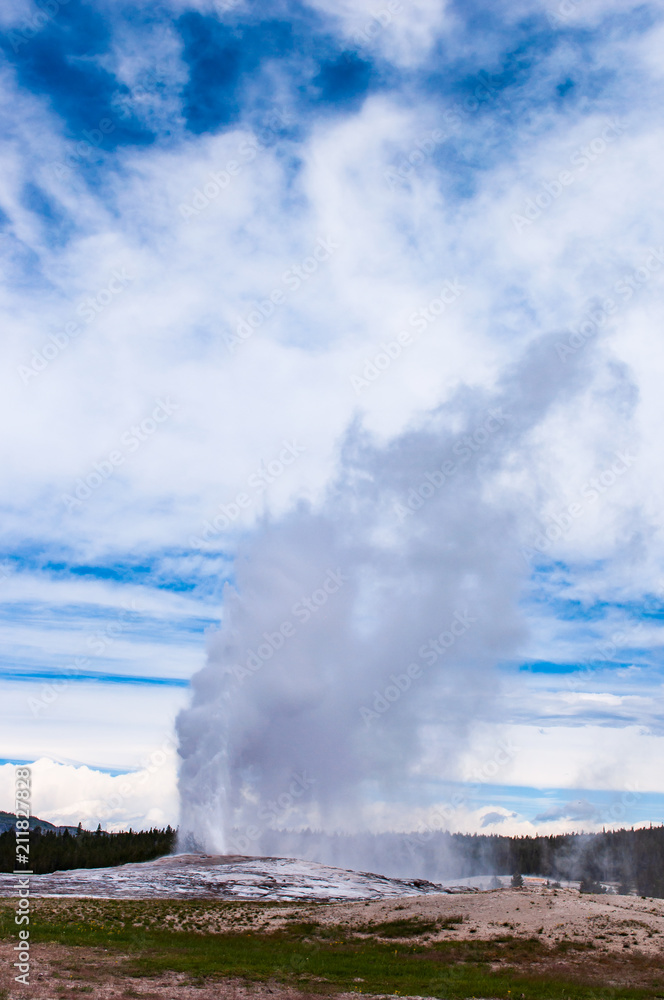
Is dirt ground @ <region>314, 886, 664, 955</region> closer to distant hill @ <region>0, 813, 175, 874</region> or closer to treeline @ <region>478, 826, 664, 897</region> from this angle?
distant hill @ <region>0, 813, 175, 874</region>

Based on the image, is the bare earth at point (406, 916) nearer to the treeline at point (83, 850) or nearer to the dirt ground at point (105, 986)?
the dirt ground at point (105, 986)

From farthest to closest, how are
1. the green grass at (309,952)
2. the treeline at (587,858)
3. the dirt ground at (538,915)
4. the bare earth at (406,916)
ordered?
the treeline at (587,858)
the dirt ground at (538,915)
the green grass at (309,952)
the bare earth at (406,916)

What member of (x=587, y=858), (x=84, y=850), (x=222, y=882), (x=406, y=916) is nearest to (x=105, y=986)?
(x=406, y=916)

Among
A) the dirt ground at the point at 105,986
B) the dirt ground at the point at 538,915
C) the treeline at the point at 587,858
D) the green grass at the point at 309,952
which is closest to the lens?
the dirt ground at the point at 105,986

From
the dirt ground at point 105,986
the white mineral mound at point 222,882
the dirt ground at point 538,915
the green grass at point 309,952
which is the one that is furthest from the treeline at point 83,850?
the dirt ground at point 105,986

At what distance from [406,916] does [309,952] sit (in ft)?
42.6

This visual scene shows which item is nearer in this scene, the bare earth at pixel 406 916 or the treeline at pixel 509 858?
the bare earth at pixel 406 916

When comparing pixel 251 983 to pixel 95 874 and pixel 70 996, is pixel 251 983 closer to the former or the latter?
Answer: pixel 70 996

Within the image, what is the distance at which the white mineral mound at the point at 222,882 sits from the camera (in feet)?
228

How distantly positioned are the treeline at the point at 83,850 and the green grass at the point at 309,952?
200ft

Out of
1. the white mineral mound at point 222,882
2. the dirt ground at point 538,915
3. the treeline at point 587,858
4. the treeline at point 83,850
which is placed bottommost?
the treeline at point 587,858

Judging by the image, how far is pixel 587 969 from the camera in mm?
40438

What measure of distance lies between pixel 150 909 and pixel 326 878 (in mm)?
33019

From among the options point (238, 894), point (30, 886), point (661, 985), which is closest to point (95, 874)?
point (30, 886)
